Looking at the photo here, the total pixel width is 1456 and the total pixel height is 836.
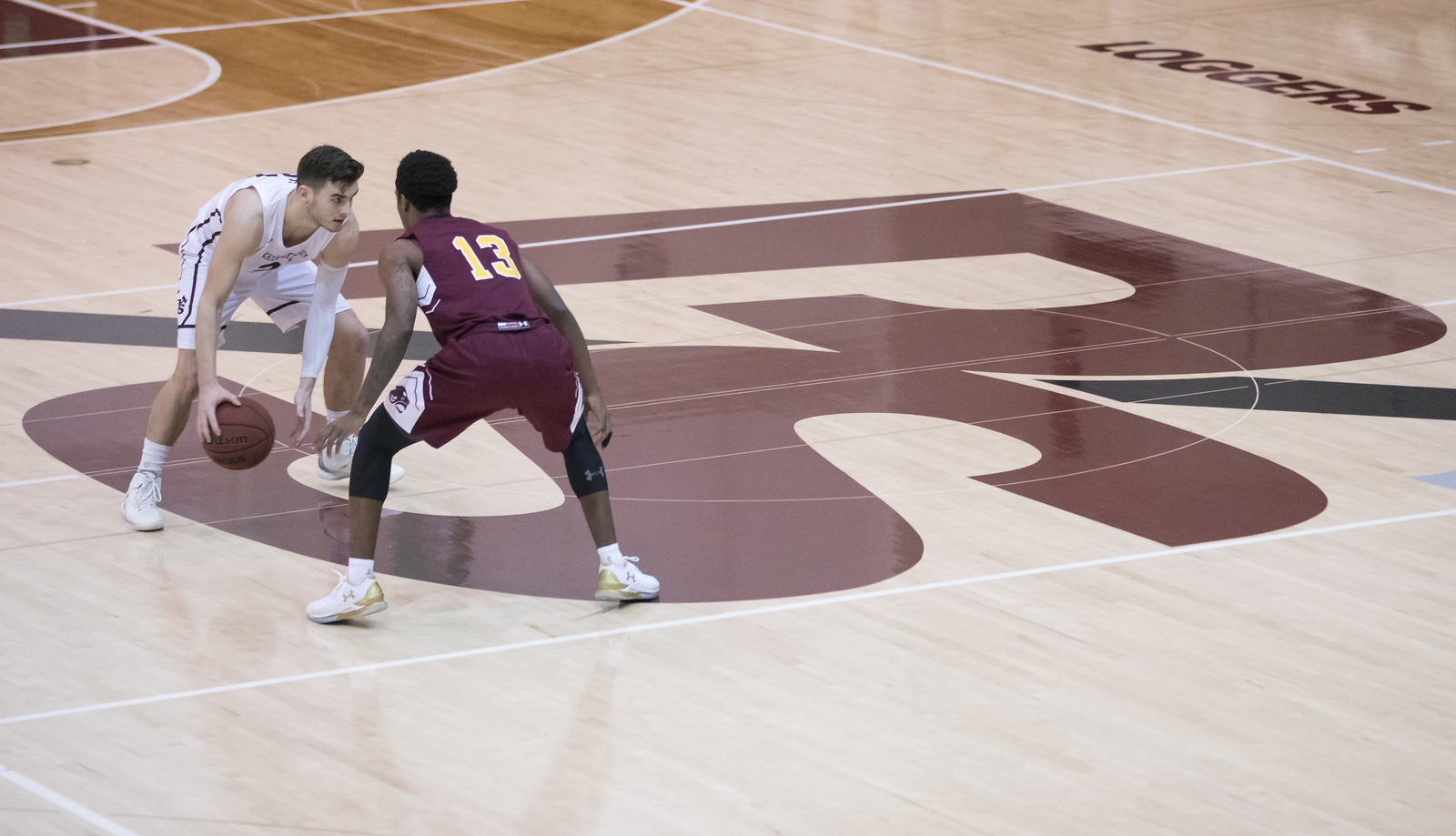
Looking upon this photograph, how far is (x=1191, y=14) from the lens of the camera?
17984mm

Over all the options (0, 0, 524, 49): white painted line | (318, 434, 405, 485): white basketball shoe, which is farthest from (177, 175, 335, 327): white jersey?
(0, 0, 524, 49): white painted line

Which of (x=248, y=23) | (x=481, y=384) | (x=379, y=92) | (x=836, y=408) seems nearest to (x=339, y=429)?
(x=481, y=384)

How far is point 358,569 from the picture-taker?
5.71 m

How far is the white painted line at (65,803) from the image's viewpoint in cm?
454

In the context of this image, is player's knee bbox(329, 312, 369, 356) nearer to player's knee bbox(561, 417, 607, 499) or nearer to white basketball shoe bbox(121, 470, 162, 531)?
white basketball shoe bbox(121, 470, 162, 531)

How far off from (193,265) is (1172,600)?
3.47 m

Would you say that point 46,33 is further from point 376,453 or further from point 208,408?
point 376,453

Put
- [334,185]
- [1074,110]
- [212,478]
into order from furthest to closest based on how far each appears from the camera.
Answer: [1074,110] → [212,478] → [334,185]

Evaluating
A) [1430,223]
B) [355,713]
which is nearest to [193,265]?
[355,713]

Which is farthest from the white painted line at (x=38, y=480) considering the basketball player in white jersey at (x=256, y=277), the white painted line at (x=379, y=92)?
the white painted line at (x=379, y=92)

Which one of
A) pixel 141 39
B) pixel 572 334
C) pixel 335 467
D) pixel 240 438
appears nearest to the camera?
pixel 572 334

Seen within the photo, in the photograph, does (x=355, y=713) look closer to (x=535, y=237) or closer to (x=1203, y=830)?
(x=1203, y=830)

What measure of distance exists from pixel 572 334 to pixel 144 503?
175cm

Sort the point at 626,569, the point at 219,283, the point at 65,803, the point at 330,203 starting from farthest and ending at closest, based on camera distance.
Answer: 1. the point at 219,283
2. the point at 330,203
3. the point at 626,569
4. the point at 65,803
